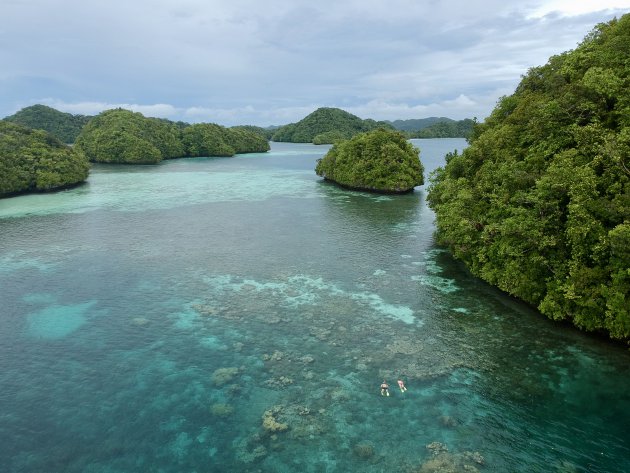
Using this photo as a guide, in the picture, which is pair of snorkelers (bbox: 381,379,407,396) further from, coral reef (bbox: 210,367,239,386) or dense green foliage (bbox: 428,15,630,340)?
dense green foliage (bbox: 428,15,630,340)

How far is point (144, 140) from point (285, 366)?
142 m

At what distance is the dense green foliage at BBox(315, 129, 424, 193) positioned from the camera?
81.9 metres

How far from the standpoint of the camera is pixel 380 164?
82500 mm

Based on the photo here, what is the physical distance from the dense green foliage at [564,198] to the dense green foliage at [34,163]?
264 ft

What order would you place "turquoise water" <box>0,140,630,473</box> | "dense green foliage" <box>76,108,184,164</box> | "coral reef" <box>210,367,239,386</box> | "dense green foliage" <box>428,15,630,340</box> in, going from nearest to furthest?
"turquoise water" <box>0,140,630,473</box>
"coral reef" <box>210,367,239,386</box>
"dense green foliage" <box>428,15,630,340</box>
"dense green foliage" <box>76,108,184,164</box>

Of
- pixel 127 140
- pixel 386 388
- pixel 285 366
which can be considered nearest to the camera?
pixel 386 388

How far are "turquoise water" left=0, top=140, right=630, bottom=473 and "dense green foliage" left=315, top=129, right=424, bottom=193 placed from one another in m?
34.8

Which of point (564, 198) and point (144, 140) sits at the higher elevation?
point (144, 140)

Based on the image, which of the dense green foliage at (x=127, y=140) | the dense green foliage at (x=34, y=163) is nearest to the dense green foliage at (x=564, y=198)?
the dense green foliage at (x=34, y=163)

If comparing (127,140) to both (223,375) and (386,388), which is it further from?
(386,388)

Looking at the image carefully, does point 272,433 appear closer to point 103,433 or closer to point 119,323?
point 103,433

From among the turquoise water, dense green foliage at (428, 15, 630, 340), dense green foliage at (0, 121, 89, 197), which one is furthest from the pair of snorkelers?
dense green foliage at (0, 121, 89, 197)

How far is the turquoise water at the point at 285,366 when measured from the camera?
1881 cm

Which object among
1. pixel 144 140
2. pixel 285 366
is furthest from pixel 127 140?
pixel 285 366
